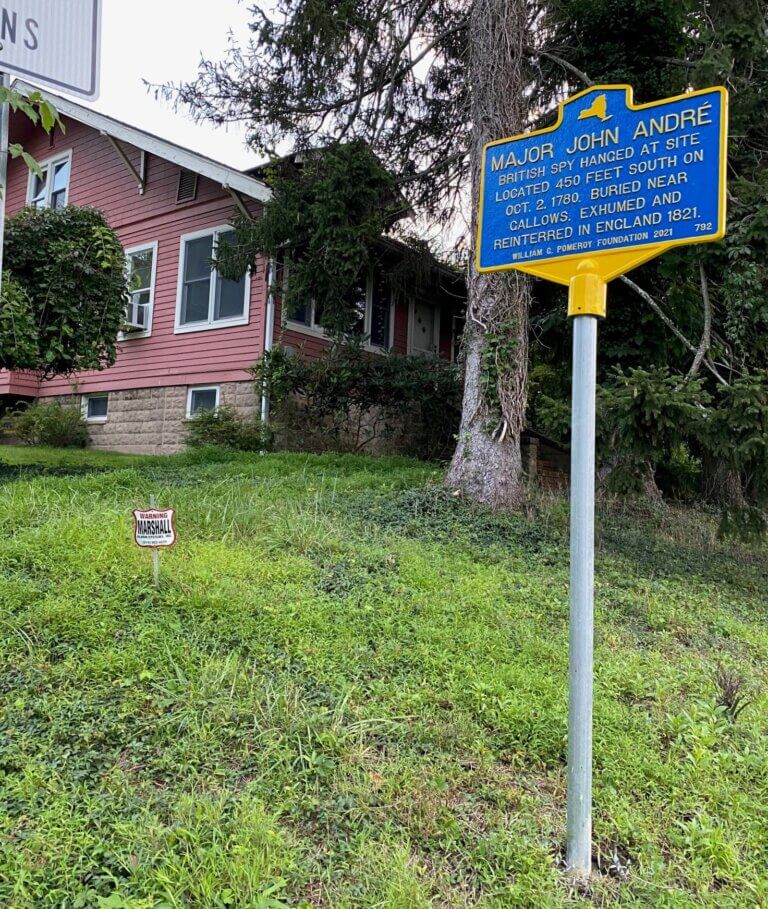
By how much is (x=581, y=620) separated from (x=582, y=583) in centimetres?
13

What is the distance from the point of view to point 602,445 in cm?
661

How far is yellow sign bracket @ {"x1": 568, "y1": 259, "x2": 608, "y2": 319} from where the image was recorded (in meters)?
2.60

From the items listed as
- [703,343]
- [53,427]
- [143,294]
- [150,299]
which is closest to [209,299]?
[150,299]

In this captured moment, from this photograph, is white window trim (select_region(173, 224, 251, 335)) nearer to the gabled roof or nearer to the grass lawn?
the gabled roof

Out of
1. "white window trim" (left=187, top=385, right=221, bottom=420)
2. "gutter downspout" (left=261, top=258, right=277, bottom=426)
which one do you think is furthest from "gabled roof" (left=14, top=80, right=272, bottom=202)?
"white window trim" (left=187, top=385, right=221, bottom=420)

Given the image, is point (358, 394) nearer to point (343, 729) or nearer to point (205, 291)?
point (205, 291)

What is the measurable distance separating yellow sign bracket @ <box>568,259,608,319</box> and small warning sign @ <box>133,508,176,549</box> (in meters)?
2.45

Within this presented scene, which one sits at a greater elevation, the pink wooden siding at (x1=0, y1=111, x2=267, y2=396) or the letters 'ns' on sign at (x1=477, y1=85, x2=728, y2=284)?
the pink wooden siding at (x1=0, y1=111, x2=267, y2=396)

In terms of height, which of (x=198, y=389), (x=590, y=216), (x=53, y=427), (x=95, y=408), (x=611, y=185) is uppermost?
(x=198, y=389)

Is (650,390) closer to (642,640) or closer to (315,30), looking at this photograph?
(642,640)

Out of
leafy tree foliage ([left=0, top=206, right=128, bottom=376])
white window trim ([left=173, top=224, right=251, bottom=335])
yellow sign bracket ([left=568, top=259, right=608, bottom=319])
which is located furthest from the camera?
white window trim ([left=173, top=224, right=251, bottom=335])

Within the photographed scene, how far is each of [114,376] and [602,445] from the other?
11608 mm

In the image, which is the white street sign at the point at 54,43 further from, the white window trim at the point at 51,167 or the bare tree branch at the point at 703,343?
the white window trim at the point at 51,167

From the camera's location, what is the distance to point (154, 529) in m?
3.91
